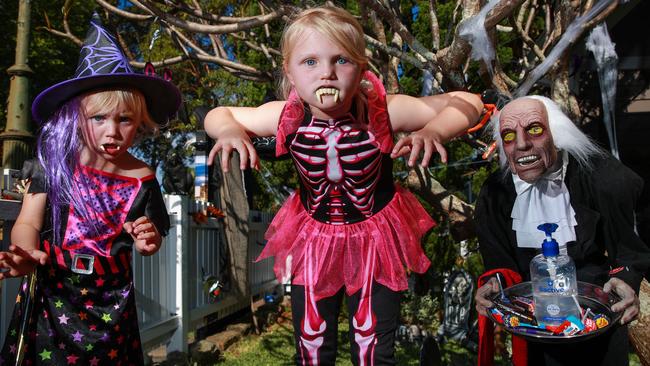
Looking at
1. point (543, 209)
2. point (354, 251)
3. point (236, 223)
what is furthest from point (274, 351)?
point (543, 209)

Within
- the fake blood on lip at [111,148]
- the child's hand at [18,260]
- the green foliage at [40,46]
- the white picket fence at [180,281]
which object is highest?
the green foliage at [40,46]

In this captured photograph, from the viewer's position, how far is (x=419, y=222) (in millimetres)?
2189

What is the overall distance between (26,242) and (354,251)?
3.83ft

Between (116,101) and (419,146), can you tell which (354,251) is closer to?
(419,146)

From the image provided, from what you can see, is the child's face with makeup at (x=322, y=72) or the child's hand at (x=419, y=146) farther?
the child's face with makeup at (x=322, y=72)

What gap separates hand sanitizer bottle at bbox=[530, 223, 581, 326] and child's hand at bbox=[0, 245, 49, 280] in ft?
5.45

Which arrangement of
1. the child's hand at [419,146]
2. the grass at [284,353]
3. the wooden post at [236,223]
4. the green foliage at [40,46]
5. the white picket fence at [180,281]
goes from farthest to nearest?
the green foliage at [40,46] < the wooden post at [236,223] < the grass at [284,353] < the white picket fence at [180,281] < the child's hand at [419,146]

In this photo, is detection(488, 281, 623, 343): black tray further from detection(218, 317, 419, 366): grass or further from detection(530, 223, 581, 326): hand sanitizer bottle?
detection(218, 317, 419, 366): grass

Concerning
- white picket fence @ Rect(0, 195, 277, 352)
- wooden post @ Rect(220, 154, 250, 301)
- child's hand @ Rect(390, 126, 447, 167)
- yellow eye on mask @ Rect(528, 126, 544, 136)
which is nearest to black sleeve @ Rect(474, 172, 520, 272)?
yellow eye on mask @ Rect(528, 126, 544, 136)

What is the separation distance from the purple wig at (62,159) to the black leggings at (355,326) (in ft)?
2.85

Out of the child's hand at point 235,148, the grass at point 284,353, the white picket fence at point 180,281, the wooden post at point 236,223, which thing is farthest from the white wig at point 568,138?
the wooden post at point 236,223

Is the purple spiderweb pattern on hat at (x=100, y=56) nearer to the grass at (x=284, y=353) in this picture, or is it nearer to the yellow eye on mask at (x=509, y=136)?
the yellow eye on mask at (x=509, y=136)

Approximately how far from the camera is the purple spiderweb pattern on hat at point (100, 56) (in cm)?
217

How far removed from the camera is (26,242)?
2.06 m
